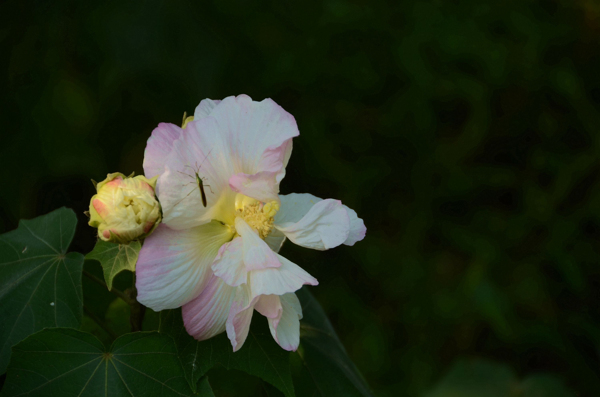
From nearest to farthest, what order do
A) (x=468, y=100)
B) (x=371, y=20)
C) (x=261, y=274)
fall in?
(x=261, y=274)
(x=371, y=20)
(x=468, y=100)

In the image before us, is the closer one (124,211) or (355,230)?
(124,211)

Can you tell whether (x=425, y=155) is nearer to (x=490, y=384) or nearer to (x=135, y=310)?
(x=490, y=384)

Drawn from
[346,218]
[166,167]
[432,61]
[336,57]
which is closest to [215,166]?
[166,167]

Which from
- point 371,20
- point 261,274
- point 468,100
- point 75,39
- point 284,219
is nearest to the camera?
point 261,274

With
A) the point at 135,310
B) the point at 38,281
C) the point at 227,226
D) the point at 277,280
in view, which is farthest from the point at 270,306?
the point at 38,281

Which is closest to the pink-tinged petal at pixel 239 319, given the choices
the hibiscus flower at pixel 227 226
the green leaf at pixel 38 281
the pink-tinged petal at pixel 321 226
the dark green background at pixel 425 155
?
the hibiscus flower at pixel 227 226

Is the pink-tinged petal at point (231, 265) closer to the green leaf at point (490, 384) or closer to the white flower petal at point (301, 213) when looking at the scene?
the white flower petal at point (301, 213)

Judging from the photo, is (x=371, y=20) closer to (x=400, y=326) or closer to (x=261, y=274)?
(x=400, y=326)
